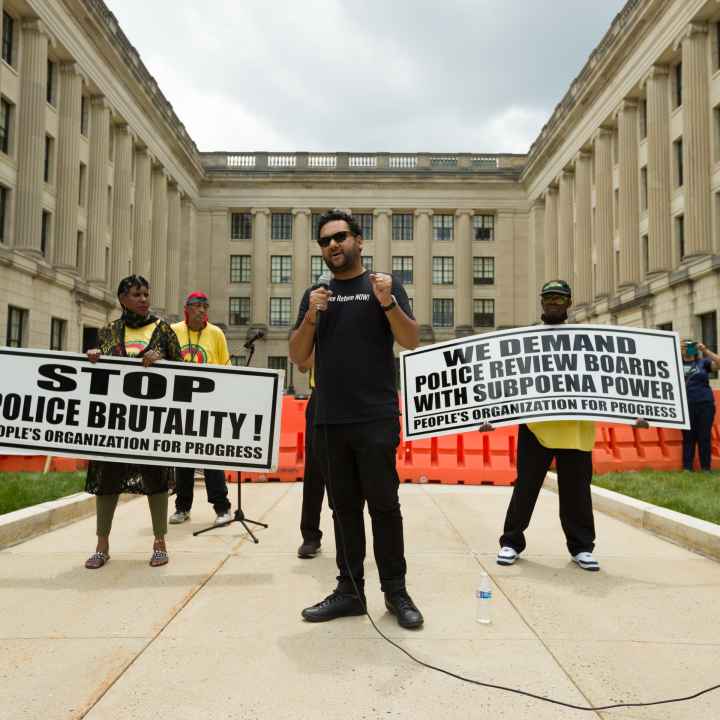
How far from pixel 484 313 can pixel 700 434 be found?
1676 inches

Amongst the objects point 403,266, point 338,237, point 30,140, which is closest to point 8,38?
point 30,140

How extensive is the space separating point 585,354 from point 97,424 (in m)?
4.12

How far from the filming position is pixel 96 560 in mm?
5133

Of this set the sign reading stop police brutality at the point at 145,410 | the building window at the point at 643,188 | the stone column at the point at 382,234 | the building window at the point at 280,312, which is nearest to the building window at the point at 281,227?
the building window at the point at 280,312

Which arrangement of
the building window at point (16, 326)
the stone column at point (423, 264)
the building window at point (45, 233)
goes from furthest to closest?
the stone column at point (423, 264) → the building window at point (45, 233) → the building window at point (16, 326)

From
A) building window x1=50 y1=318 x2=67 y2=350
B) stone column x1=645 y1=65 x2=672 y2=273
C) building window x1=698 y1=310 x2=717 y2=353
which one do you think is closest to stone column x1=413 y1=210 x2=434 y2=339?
stone column x1=645 y1=65 x2=672 y2=273

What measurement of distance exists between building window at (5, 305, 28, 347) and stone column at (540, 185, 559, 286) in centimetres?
3405

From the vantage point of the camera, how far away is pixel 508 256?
173 feet

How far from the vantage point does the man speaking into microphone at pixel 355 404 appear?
12.6ft

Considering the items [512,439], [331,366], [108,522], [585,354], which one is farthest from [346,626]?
[512,439]

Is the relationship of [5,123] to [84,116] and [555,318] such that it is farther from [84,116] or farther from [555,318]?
[555,318]

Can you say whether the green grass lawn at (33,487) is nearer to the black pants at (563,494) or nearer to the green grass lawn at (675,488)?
the black pants at (563,494)

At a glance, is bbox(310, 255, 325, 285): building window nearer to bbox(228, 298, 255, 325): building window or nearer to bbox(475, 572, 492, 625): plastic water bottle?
bbox(228, 298, 255, 325): building window

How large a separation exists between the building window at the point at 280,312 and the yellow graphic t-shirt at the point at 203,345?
45.8 metres
